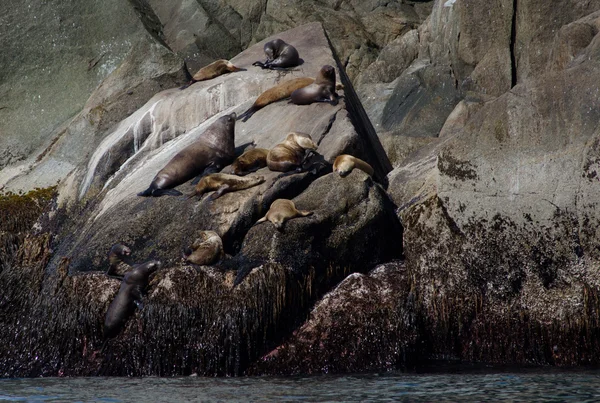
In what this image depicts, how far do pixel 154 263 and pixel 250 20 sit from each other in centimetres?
2004

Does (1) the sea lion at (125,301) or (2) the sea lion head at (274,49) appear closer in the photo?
(1) the sea lion at (125,301)

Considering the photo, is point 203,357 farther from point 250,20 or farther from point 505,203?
point 250,20

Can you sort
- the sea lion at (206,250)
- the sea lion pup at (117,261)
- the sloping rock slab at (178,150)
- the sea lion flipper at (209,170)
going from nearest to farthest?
the sea lion at (206,250) < the sea lion pup at (117,261) < the sloping rock slab at (178,150) < the sea lion flipper at (209,170)

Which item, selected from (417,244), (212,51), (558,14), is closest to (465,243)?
(417,244)

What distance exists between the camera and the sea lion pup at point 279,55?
531 inches

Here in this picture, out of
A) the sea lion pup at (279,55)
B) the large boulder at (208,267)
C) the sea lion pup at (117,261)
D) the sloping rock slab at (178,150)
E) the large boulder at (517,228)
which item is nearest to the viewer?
the large boulder at (517,228)

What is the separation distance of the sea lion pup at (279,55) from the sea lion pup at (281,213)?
14.3ft

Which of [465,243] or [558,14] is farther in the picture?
[558,14]

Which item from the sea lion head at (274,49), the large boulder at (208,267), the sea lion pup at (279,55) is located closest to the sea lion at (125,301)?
the large boulder at (208,267)

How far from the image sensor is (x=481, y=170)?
→ 30.4ft

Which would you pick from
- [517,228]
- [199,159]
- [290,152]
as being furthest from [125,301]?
[517,228]

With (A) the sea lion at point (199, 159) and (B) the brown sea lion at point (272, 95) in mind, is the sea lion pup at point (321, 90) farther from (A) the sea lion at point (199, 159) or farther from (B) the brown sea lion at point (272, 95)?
(A) the sea lion at point (199, 159)

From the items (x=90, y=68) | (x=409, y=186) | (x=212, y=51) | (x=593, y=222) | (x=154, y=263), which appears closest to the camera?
(x=593, y=222)

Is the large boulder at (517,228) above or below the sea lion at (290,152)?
below
